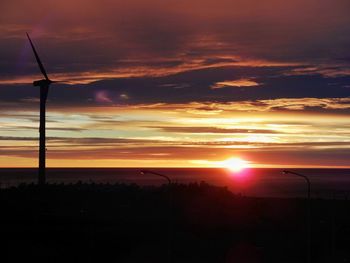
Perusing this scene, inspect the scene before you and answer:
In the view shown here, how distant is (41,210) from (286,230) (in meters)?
30.7

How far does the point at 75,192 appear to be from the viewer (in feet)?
333

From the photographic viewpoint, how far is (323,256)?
61.0 metres

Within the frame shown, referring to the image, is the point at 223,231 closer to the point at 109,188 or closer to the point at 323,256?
the point at 323,256

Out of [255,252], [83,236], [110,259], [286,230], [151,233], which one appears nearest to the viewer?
[110,259]

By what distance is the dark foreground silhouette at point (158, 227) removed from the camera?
→ 58688 mm

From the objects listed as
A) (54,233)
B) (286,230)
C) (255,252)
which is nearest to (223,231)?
(286,230)

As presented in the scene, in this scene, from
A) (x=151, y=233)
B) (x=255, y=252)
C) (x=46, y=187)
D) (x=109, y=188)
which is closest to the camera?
(x=255, y=252)

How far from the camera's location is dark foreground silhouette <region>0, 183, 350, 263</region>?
58.7 meters

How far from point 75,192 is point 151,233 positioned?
1346 inches

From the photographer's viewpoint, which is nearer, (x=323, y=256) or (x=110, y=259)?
(x=110, y=259)

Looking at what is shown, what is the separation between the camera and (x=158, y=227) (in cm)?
7419

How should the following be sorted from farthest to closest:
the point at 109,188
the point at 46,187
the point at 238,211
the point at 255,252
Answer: the point at 109,188 < the point at 46,187 < the point at 238,211 < the point at 255,252

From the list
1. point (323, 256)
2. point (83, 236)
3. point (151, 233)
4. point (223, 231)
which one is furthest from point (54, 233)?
point (323, 256)

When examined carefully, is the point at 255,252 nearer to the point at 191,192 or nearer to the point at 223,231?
the point at 223,231
